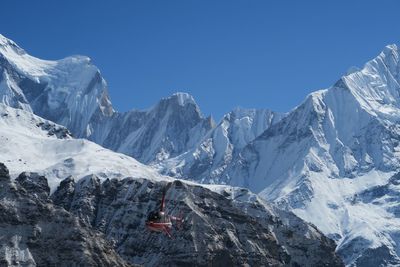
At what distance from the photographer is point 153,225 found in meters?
197
